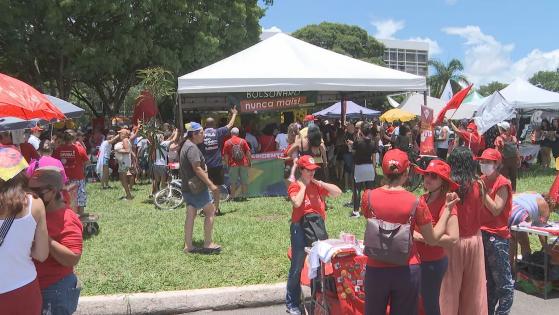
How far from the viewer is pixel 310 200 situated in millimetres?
4523

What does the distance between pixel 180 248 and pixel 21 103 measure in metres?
3.01

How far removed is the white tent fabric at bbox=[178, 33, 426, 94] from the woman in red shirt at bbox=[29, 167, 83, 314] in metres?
8.38

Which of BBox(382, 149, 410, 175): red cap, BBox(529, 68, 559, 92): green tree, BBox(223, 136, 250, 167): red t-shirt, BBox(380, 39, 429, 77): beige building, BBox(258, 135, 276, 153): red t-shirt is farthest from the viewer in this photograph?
BBox(380, 39, 429, 77): beige building

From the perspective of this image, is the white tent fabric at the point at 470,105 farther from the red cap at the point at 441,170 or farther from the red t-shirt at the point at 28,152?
the red cap at the point at 441,170

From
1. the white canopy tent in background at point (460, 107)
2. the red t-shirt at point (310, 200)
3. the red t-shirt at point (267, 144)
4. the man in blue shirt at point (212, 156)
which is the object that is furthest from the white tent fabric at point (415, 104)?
the red t-shirt at point (310, 200)

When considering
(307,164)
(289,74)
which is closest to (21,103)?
(307,164)

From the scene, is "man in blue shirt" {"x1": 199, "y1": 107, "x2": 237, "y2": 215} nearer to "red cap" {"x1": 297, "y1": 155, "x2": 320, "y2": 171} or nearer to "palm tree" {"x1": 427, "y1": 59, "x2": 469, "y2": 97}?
"red cap" {"x1": 297, "y1": 155, "x2": 320, "y2": 171}

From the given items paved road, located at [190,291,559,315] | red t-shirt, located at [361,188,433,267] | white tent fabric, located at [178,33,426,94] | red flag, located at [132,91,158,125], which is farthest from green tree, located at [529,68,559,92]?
red t-shirt, located at [361,188,433,267]

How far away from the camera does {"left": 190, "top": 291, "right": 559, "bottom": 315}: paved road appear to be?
5043 millimetres

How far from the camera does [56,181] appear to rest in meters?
2.98

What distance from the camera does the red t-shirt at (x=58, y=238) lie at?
9.70 ft

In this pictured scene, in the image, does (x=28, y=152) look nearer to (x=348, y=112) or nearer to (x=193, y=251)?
(x=193, y=251)

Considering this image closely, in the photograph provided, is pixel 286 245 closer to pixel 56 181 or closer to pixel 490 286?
pixel 490 286

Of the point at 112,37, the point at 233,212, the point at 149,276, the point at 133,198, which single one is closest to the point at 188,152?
the point at 149,276
